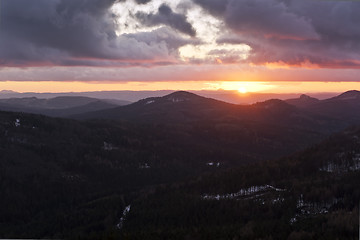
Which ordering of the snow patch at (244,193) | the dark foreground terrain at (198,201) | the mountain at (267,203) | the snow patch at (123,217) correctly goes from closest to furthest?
the mountain at (267,203), the dark foreground terrain at (198,201), the snow patch at (123,217), the snow patch at (244,193)

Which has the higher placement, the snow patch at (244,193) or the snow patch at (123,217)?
the snow patch at (244,193)

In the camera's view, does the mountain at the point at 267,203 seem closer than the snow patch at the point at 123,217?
Yes

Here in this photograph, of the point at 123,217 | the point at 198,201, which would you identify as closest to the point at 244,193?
the point at 198,201

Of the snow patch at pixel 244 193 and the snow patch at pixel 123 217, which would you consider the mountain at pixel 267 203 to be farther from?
the snow patch at pixel 123 217

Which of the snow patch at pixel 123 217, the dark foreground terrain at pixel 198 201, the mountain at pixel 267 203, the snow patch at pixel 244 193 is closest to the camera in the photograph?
the mountain at pixel 267 203

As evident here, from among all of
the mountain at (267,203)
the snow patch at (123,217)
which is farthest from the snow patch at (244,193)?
the snow patch at (123,217)

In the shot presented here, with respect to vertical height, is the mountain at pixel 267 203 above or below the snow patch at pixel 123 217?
above

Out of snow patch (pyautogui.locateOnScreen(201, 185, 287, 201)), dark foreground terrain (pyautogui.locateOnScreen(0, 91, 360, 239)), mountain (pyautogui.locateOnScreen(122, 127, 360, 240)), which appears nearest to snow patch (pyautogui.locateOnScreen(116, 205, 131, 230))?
dark foreground terrain (pyautogui.locateOnScreen(0, 91, 360, 239))

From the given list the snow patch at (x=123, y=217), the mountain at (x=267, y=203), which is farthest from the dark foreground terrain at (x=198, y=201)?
the snow patch at (x=123, y=217)
